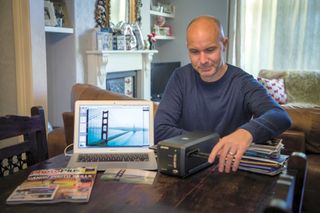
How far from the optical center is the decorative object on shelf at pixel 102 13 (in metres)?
3.79

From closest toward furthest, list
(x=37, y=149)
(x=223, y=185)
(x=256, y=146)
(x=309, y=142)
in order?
(x=223, y=185) → (x=256, y=146) → (x=37, y=149) → (x=309, y=142)

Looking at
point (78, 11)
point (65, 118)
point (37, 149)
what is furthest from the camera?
point (78, 11)

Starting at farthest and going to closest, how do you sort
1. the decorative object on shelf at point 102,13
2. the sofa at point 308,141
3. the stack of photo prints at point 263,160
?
the decorative object on shelf at point 102,13 < the sofa at point 308,141 < the stack of photo prints at point 263,160

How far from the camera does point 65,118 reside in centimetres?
236

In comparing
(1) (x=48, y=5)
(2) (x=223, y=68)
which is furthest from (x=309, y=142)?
(1) (x=48, y=5)

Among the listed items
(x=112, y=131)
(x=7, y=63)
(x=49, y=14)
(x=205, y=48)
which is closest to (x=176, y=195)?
(x=112, y=131)

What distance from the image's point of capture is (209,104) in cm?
155

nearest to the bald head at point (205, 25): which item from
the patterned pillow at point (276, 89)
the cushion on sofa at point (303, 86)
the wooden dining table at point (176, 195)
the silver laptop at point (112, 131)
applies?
the silver laptop at point (112, 131)

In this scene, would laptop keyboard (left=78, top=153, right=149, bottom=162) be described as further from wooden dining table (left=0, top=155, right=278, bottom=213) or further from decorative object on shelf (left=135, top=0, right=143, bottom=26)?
decorative object on shelf (left=135, top=0, right=143, bottom=26)

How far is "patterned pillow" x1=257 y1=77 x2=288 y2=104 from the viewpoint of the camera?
491cm

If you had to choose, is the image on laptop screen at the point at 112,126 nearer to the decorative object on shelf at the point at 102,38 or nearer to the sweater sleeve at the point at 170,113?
the sweater sleeve at the point at 170,113

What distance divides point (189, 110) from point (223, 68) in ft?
0.83

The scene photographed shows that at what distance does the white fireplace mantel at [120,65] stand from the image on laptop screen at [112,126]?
7.52ft

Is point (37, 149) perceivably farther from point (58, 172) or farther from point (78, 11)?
point (78, 11)
